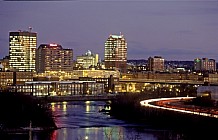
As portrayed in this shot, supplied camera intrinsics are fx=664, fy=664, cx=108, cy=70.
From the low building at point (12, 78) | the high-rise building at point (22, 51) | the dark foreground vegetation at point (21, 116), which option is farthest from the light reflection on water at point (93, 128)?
the high-rise building at point (22, 51)

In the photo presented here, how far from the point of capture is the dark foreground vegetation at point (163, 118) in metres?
20.4

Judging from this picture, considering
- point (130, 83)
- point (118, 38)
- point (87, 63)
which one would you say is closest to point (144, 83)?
point (130, 83)

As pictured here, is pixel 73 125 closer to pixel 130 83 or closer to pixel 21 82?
pixel 21 82

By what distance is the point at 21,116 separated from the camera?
2144cm

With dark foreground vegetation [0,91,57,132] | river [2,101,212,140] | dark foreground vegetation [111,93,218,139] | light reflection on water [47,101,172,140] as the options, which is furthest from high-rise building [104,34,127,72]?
dark foreground vegetation [0,91,57,132]

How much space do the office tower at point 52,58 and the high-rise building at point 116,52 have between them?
933 cm

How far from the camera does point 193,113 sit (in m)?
22.9

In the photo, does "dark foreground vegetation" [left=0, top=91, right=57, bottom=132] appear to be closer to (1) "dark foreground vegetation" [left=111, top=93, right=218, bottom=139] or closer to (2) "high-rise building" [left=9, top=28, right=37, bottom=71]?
(1) "dark foreground vegetation" [left=111, top=93, right=218, bottom=139]

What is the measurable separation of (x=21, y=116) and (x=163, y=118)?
5316mm

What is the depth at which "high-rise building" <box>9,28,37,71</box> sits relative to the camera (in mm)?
61750

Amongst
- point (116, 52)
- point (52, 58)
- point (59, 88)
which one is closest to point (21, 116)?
point (59, 88)

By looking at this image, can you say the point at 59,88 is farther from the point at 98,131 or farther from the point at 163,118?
the point at 98,131

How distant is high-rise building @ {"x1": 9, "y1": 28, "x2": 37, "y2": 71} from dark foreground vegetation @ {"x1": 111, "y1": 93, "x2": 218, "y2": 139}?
103 ft

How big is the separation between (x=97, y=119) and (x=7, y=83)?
22.9m
